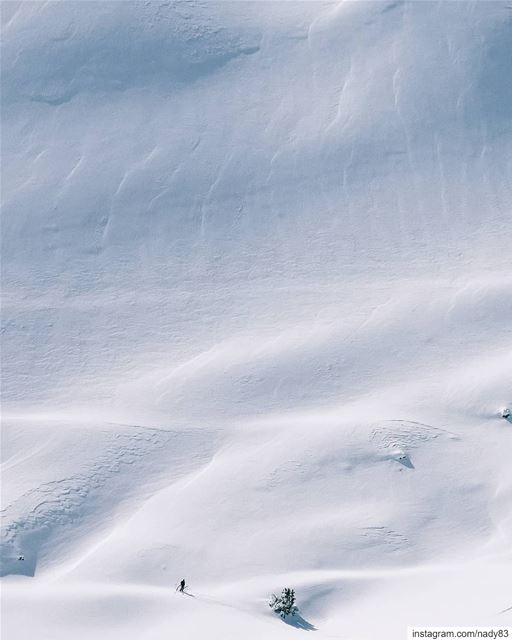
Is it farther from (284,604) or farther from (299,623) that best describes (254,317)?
(299,623)

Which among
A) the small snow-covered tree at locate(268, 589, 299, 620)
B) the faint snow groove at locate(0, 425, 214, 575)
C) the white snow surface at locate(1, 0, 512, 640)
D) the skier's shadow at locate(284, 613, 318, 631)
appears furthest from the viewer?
the faint snow groove at locate(0, 425, 214, 575)

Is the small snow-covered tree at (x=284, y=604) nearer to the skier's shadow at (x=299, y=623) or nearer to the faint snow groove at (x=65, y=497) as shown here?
the skier's shadow at (x=299, y=623)

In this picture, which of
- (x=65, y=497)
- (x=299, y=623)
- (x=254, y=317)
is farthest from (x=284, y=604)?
(x=254, y=317)

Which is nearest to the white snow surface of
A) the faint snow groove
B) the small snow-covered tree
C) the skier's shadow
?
the faint snow groove

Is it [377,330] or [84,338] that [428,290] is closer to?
[377,330]

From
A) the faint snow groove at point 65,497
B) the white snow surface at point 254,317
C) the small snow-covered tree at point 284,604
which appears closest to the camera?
the small snow-covered tree at point 284,604

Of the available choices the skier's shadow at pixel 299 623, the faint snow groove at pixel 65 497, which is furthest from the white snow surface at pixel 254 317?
the skier's shadow at pixel 299 623

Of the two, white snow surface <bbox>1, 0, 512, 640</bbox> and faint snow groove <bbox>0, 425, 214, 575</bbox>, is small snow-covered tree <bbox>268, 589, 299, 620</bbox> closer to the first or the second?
white snow surface <bbox>1, 0, 512, 640</bbox>
